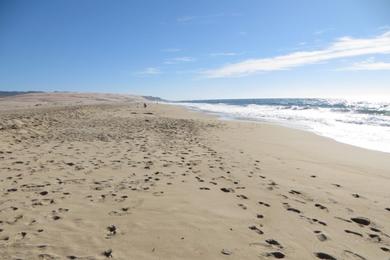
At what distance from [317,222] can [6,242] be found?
15.3 ft

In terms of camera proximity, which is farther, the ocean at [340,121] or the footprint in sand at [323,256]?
the ocean at [340,121]

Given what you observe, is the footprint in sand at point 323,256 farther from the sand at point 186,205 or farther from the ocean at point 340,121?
the ocean at point 340,121

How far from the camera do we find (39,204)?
514 cm

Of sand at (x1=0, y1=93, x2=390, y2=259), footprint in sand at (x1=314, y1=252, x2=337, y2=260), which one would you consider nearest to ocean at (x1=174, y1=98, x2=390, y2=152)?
sand at (x1=0, y1=93, x2=390, y2=259)

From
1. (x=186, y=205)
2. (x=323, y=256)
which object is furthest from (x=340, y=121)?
(x=323, y=256)

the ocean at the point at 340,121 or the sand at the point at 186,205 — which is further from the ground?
the ocean at the point at 340,121

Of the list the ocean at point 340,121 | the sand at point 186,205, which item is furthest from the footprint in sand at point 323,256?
the ocean at point 340,121

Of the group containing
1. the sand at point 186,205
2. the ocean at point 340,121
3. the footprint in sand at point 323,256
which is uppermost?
the ocean at point 340,121

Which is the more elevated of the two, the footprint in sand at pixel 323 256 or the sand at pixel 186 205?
the sand at pixel 186 205

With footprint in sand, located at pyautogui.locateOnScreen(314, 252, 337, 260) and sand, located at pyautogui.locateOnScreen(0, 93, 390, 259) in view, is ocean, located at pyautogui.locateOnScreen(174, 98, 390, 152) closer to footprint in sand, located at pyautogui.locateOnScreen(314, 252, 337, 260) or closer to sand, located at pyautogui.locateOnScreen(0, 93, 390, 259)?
sand, located at pyautogui.locateOnScreen(0, 93, 390, 259)

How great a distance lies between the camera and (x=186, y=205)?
5.36 m

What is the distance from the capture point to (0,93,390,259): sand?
12.7 ft

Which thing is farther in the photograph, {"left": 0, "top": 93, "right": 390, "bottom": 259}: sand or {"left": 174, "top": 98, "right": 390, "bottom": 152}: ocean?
{"left": 174, "top": 98, "right": 390, "bottom": 152}: ocean

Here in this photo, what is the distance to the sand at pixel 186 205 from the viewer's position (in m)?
3.88
